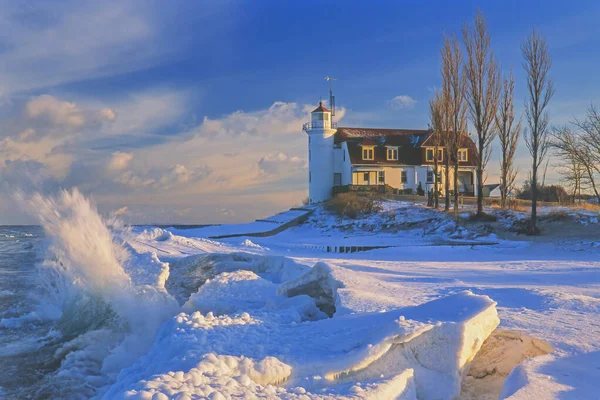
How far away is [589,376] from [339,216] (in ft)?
102

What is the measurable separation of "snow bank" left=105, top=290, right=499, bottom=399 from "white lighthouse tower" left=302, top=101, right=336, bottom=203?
39.9 meters

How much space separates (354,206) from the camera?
3656cm

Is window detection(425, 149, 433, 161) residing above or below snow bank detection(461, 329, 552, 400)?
above

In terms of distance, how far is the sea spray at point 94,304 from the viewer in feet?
27.5

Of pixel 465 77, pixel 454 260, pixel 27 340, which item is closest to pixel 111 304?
pixel 27 340

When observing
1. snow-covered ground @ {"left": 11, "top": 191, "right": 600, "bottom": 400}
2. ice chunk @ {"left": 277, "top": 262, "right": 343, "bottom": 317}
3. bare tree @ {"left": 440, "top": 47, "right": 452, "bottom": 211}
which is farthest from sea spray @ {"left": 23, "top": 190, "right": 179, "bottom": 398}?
bare tree @ {"left": 440, "top": 47, "right": 452, "bottom": 211}

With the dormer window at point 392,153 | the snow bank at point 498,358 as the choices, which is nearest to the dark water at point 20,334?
the snow bank at point 498,358

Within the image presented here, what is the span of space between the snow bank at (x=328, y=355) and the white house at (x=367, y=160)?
129 ft

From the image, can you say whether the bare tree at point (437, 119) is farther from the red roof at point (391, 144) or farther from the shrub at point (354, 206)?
the red roof at point (391, 144)

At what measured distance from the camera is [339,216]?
120 ft

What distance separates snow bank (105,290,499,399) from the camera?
16.0 ft

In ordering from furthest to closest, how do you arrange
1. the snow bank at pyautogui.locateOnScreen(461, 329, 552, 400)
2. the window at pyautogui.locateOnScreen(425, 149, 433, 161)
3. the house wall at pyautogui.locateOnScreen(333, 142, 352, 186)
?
the window at pyautogui.locateOnScreen(425, 149, 433, 161)
the house wall at pyautogui.locateOnScreen(333, 142, 352, 186)
the snow bank at pyautogui.locateOnScreen(461, 329, 552, 400)

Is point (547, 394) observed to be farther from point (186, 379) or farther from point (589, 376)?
point (186, 379)

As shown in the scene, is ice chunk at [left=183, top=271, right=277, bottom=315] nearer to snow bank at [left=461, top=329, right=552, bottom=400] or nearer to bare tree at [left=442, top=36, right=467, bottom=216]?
snow bank at [left=461, top=329, right=552, bottom=400]
